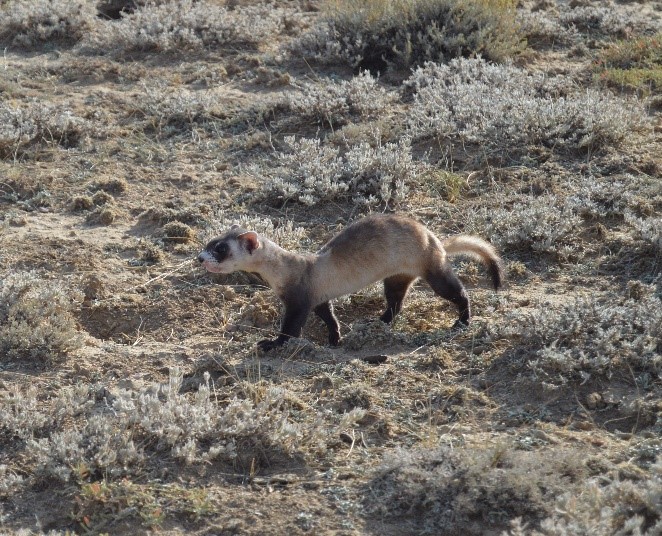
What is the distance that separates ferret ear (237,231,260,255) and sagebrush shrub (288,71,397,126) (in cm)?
284

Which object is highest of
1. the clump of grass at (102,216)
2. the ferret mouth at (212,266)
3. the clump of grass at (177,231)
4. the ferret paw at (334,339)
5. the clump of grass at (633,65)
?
the clump of grass at (633,65)

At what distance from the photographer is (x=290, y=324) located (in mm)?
5582

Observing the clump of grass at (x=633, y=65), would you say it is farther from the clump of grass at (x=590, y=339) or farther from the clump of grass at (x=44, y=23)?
the clump of grass at (x=44, y=23)

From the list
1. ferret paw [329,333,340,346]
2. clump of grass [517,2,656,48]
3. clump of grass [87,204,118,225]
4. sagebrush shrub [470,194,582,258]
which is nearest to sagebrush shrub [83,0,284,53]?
A: clump of grass [517,2,656,48]

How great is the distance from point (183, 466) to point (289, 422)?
0.57 metres

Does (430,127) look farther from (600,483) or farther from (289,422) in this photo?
(600,483)

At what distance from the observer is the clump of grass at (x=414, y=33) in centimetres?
938

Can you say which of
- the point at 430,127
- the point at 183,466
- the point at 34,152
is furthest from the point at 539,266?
the point at 34,152

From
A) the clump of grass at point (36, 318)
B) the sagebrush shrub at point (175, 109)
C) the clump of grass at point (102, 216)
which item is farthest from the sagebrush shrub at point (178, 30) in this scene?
the clump of grass at point (36, 318)

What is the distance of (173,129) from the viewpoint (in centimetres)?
838

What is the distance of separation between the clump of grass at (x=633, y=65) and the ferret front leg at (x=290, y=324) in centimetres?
453

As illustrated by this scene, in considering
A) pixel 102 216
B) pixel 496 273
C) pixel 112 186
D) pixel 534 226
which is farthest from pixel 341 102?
pixel 496 273

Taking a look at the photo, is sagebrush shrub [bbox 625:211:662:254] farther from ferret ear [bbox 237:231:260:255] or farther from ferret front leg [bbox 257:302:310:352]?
ferret ear [bbox 237:231:260:255]

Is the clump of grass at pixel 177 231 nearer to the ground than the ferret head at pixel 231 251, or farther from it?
nearer to the ground
